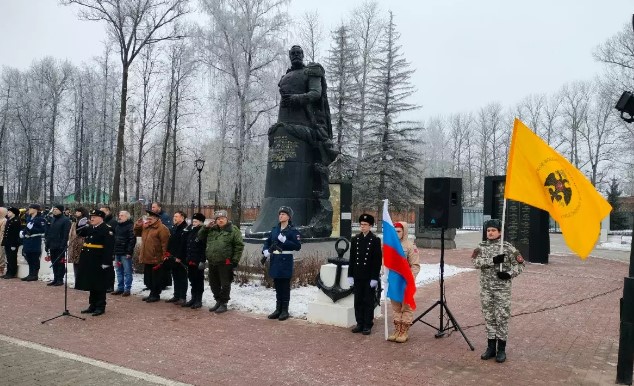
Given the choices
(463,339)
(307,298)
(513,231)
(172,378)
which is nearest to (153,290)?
(307,298)

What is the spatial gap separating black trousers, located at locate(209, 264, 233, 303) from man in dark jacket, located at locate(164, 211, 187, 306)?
800 mm

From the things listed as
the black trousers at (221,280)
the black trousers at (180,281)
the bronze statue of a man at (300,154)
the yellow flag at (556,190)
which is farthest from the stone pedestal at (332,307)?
the bronze statue of a man at (300,154)

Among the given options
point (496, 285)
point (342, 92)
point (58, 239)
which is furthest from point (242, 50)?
point (496, 285)

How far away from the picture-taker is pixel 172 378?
5.83m

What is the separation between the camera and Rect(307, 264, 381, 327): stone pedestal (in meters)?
8.56

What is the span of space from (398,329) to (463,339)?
1.02 meters

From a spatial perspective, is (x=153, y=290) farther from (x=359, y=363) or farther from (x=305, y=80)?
(x=305, y=80)

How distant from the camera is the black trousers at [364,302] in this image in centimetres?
806

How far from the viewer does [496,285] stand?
22.1 feet

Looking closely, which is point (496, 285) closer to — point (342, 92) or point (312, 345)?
point (312, 345)

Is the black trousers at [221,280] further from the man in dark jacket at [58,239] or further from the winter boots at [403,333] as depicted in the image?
the man in dark jacket at [58,239]

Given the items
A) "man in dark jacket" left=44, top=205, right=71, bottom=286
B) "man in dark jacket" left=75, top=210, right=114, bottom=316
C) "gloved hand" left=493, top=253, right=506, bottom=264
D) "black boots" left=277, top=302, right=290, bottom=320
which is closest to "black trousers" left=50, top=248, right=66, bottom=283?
"man in dark jacket" left=44, top=205, right=71, bottom=286

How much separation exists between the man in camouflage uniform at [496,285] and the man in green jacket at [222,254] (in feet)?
14.9

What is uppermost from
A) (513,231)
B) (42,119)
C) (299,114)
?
(42,119)
